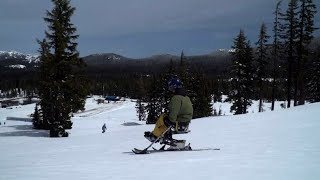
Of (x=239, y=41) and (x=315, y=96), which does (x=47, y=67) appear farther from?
(x=315, y=96)

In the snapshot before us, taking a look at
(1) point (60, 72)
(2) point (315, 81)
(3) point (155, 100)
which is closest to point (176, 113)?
(1) point (60, 72)

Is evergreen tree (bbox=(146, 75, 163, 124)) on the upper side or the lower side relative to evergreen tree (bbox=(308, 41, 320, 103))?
lower

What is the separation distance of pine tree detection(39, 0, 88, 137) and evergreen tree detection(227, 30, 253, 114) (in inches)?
926

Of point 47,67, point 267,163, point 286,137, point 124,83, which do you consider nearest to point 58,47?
point 47,67

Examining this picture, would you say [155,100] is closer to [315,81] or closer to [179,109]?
[315,81]

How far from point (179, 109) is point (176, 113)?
21 centimetres

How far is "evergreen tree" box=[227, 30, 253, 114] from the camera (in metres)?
50.5

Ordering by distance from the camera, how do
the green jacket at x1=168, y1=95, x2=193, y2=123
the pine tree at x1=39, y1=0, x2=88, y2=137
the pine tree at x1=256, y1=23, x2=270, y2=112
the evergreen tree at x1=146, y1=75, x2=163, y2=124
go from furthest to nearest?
the evergreen tree at x1=146, y1=75, x2=163, y2=124 < the pine tree at x1=256, y1=23, x2=270, y2=112 < the pine tree at x1=39, y1=0, x2=88, y2=137 < the green jacket at x1=168, y1=95, x2=193, y2=123

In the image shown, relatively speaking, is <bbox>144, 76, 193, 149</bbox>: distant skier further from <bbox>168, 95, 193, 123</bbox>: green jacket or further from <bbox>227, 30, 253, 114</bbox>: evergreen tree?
<bbox>227, 30, 253, 114</bbox>: evergreen tree

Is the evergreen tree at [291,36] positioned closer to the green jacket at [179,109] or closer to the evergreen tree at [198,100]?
the evergreen tree at [198,100]

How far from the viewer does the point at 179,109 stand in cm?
1112

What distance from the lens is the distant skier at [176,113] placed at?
10984 mm

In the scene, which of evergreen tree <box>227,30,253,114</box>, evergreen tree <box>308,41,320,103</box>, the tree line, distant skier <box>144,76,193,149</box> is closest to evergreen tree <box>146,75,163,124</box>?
the tree line

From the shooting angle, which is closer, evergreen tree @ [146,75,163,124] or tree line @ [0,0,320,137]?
tree line @ [0,0,320,137]
